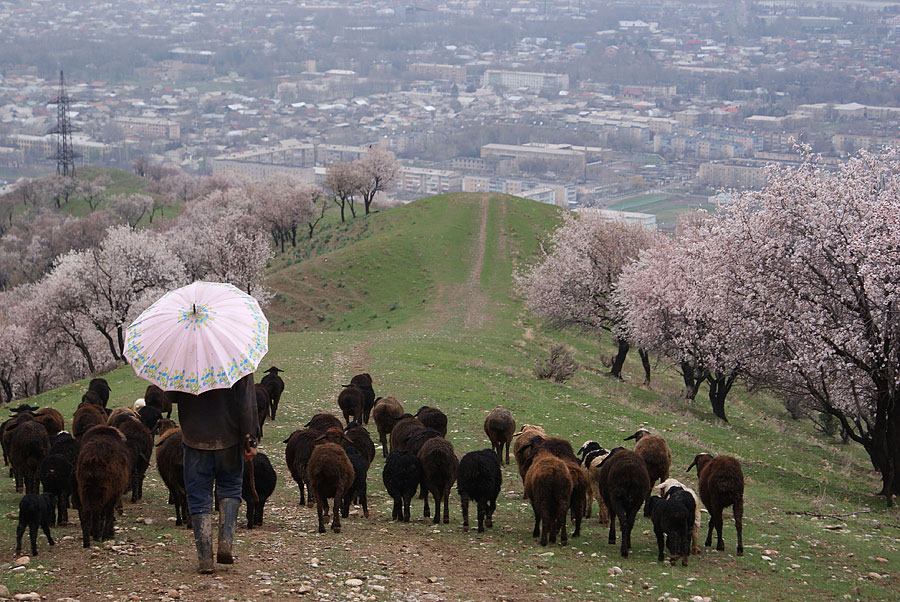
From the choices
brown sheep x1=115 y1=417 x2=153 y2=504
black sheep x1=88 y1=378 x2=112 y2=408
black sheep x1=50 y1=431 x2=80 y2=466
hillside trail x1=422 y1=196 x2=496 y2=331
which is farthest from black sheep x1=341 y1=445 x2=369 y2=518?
hillside trail x1=422 y1=196 x2=496 y2=331

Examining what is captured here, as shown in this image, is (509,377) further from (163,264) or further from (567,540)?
(163,264)

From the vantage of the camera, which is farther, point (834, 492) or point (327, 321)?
point (327, 321)

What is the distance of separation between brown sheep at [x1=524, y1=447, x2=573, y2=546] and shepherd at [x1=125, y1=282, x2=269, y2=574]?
174 inches

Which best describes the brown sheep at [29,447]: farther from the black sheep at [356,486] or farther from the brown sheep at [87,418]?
the black sheep at [356,486]

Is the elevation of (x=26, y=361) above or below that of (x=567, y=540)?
below

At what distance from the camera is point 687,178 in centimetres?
18000

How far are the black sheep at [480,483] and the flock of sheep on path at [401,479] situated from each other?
2 centimetres

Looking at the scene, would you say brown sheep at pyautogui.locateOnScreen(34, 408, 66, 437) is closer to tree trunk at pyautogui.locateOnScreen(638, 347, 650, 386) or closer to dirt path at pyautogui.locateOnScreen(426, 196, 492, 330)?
tree trunk at pyautogui.locateOnScreen(638, 347, 650, 386)

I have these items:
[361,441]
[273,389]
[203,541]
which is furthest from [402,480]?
[273,389]

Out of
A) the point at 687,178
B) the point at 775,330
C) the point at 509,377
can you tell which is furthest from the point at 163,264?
the point at 687,178

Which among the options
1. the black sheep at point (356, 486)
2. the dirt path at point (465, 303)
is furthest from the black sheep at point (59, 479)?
the dirt path at point (465, 303)

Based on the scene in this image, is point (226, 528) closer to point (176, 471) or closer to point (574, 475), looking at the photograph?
point (176, 471)

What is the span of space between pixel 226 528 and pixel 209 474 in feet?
2.21

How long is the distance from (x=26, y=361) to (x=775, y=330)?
41.4m
